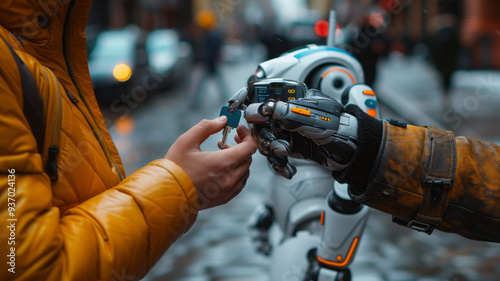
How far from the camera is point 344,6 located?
6484 millimetres

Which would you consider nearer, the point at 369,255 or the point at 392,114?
the point at 369,255

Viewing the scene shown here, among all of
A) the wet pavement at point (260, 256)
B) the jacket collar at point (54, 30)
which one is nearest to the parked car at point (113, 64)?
the wet pavement at point (260, 256)

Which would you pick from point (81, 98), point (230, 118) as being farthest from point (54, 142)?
point (230, 118)

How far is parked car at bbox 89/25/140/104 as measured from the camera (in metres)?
9.59

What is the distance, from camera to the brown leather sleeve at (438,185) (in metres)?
1.42

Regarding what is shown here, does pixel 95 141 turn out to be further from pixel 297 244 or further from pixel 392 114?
pixel 392 114

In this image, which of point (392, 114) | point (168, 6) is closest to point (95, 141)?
point (392, 114)

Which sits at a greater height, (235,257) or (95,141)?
(95,141)

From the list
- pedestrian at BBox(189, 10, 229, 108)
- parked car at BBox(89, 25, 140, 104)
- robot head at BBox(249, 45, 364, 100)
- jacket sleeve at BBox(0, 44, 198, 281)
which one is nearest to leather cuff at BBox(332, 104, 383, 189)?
jacket sleeve at BBox(0, 44, 198, 281)

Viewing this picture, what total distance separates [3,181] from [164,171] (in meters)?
0.40

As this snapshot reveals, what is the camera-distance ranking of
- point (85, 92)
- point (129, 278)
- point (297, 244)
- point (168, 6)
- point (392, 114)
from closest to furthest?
point (129, 278) → point (85, 92) → point (297, 244) → point (392, 114) → point (168, 6)

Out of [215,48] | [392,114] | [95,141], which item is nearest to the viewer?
[95,141]

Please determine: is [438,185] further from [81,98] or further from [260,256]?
[260,256]

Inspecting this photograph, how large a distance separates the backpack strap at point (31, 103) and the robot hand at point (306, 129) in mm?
690
